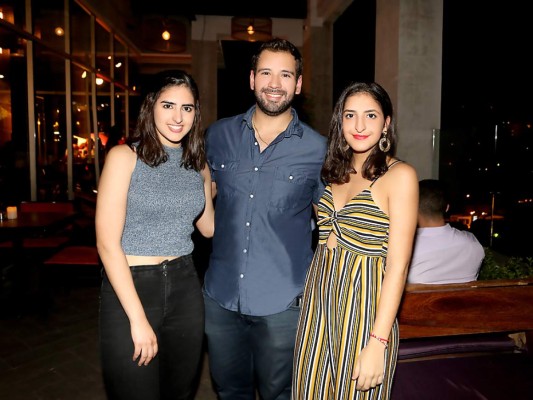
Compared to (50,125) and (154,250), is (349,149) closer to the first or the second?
(154,250)

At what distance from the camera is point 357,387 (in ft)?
5.45

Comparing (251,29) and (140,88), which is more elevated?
(251,29)

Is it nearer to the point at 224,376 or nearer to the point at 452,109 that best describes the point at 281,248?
the point at 224,376

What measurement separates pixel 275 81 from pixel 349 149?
18.4 inches

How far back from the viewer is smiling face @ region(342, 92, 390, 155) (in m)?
1.80

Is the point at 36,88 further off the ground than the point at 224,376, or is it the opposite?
the point at 36,88

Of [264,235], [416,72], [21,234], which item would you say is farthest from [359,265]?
[416,72]

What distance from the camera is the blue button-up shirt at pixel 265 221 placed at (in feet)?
6.74

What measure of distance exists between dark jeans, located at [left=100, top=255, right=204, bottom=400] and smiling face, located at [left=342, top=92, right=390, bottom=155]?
834 mm

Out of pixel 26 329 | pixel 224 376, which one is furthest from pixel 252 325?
pixel 26 329

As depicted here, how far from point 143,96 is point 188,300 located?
2.83 ft

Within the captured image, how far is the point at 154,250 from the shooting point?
178 centimetres

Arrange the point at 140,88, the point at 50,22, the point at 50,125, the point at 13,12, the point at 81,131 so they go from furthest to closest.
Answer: the point at 81,131, the point at 50,125, the point at 50,22, the point at 140,88, the point at 13,12

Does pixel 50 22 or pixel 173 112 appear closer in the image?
pixel 173 112
